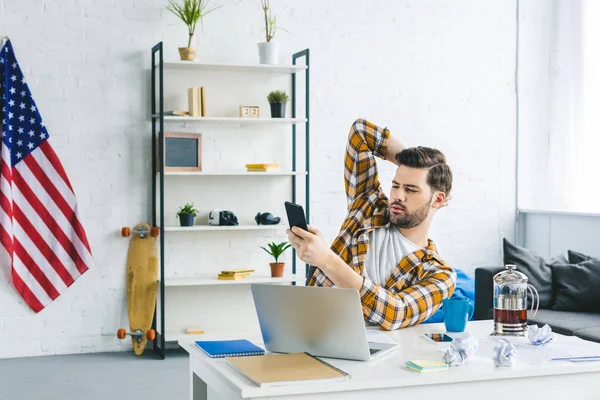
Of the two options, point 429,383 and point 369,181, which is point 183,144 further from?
point 429,383

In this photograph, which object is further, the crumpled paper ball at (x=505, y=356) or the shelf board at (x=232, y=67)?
the shelf board at (x=232, y=67)

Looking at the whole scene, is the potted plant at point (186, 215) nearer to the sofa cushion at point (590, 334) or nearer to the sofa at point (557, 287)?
the sofa at point (557, 287)

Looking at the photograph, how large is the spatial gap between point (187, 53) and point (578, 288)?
2.72 metres

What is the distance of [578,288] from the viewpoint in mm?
4922

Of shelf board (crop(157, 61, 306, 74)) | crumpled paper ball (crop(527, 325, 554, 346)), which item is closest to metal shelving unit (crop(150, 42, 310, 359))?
shelf board (crop(157, 61, 306, 74))

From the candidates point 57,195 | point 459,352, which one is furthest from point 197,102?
point 459,352

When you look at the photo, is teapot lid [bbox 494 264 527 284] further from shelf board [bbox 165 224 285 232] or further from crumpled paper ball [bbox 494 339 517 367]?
shelf board [bbox 165 224 285 232]

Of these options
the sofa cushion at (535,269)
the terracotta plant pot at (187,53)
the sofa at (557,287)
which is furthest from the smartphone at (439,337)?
the terracotta plant pot at (187,53)

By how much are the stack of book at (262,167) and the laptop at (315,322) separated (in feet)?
10.4

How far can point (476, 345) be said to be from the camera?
7.07 ft

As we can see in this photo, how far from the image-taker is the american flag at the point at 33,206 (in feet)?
16.9

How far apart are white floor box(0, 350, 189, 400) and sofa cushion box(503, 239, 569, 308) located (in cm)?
207

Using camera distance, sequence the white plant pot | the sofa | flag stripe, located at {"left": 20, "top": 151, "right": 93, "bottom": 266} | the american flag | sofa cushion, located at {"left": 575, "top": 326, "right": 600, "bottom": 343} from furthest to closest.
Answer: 1. the white plant pot
2. flag stripe, located at {"left": 20, "top": 151, "right": 93, "bottom": 266}
3. the american flag
4. the sofa
5. sofa cushion, located at {"left": 575, "top": 326, "right": 600, "bottom": 343}

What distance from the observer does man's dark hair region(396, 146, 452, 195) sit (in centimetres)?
282
